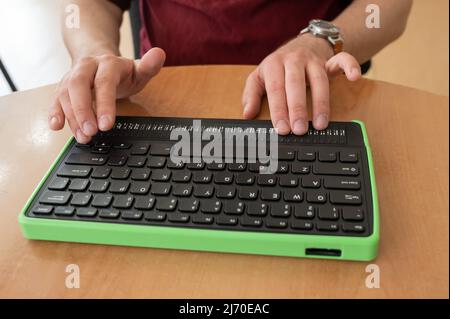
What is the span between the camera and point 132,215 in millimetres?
367

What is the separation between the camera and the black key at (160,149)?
43cm

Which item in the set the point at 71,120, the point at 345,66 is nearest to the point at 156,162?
the point at 71,120

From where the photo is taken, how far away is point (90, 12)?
707 mm

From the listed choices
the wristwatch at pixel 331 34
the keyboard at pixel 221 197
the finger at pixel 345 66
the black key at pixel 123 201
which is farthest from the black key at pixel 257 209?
the wristwatch at pixel 331 34

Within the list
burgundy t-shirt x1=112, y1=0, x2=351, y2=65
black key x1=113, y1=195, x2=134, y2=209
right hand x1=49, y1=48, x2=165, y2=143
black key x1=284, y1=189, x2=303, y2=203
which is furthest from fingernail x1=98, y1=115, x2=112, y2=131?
burgundy t-shirt x1=112, y1=0, x2=351, y2=65

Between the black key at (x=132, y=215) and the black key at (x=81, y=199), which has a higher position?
the black key at (x=81, y=199)

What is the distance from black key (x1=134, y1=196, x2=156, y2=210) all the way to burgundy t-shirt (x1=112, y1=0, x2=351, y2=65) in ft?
1.31

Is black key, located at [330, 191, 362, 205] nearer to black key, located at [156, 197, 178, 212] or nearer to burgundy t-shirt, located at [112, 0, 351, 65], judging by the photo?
black key, located at [156, 197, 178, 212]

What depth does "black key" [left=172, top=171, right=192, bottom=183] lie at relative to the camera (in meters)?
0.39

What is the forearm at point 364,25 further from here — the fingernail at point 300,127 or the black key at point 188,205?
the black key at point 188,205

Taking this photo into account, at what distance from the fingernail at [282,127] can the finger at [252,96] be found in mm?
66

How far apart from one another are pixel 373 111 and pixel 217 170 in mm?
224
